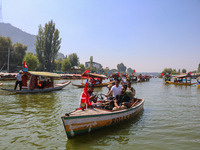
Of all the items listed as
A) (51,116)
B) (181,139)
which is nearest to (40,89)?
(51,116)

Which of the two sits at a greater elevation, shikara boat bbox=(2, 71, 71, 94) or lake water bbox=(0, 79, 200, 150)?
shikara boat bbox=(2, 71, 71, 94)

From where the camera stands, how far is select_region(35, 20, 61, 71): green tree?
57.9 m

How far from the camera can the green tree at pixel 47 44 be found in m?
57.9

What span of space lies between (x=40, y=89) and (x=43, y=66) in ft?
141

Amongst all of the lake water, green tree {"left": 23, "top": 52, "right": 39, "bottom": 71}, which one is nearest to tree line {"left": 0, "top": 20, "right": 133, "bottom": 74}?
green tree {"left": 23, "top": 52, "right": 39, "bottom": 71}

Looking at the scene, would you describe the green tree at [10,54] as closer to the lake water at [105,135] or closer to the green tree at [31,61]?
the green tree at [31,61]

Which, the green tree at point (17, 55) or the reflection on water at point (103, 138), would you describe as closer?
the reflection on water at point (103, 138)

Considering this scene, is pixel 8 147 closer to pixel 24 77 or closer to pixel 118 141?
pixel 118 141

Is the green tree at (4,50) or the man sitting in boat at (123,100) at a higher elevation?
the green tree at (4,50)

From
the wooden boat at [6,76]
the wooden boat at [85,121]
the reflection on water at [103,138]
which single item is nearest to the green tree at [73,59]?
the wooden boat at [6,76]

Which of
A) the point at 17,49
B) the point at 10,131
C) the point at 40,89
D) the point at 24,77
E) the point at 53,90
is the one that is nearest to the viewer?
the point at 10,131

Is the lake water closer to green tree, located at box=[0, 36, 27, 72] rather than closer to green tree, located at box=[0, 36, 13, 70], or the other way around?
green tree, located at box=[0, 36, 27, 72]

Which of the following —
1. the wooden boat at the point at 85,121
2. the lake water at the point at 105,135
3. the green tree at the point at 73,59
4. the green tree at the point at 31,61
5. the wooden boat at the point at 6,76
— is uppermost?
the green tree at the point at 73,59

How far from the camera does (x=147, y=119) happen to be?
9.05m
